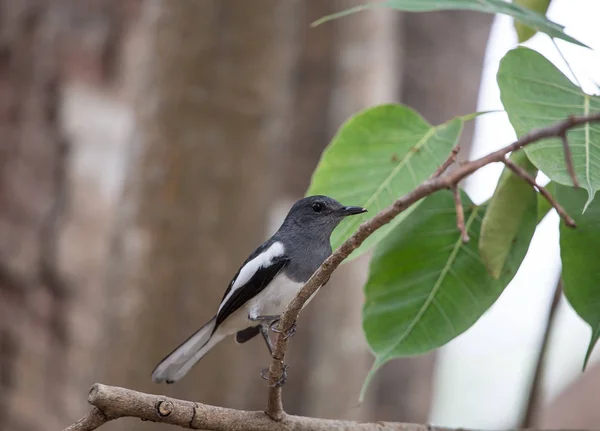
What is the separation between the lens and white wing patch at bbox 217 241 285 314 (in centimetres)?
183

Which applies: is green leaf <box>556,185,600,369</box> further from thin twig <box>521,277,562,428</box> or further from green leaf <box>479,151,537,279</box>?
thin twig <box>521,277,562,428</box>

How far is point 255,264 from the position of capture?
1.84m

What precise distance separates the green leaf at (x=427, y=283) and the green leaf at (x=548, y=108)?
9.4 inches

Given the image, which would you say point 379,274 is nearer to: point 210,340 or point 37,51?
point 210,340

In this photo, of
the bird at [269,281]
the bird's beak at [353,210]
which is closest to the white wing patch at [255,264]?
the bird at [269,281]

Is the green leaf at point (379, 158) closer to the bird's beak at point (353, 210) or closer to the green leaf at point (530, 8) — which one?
the bird's beak at point (353, 210)

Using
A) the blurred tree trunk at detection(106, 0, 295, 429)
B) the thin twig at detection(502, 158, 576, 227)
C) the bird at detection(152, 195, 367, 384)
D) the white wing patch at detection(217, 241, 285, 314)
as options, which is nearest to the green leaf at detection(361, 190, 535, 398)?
the bird at detection(152, 195, 367, 384)

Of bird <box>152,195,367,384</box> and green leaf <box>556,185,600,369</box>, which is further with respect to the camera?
bird <box>152,195,367,384</box>

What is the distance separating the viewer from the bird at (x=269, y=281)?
1.81 m

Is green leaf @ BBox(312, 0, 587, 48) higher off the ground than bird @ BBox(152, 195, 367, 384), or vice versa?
green leaf @ BBox(312, 0, 587, 48)

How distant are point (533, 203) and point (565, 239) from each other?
0.31 feet

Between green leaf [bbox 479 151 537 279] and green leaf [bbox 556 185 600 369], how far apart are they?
99 millimetres

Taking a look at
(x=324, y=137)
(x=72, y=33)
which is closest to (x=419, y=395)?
(x=324, y=137)

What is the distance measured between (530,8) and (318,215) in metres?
0.69
